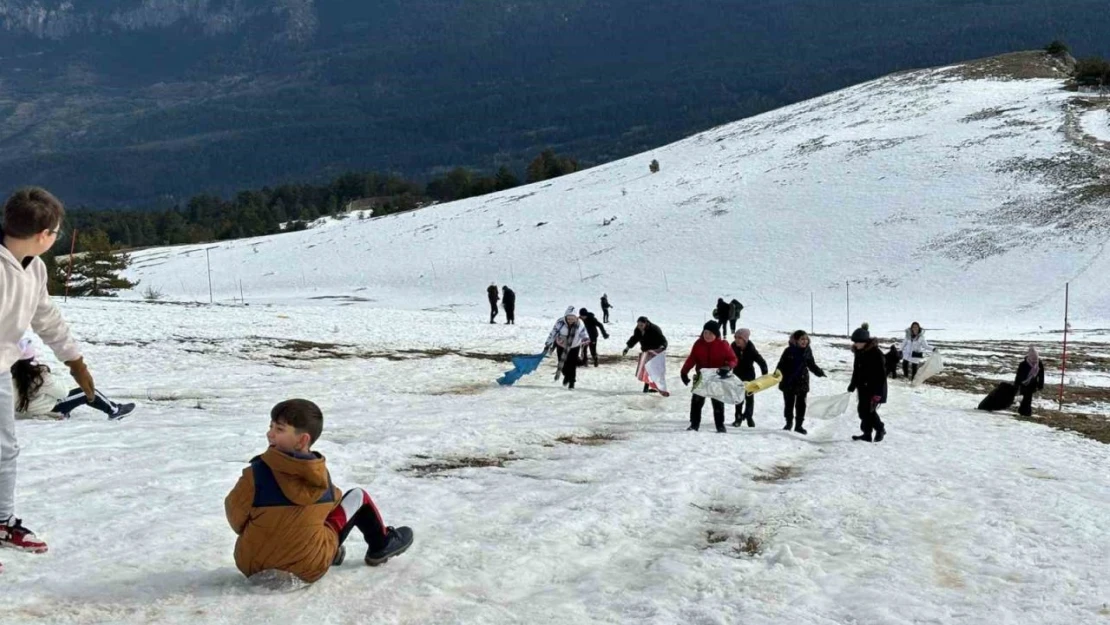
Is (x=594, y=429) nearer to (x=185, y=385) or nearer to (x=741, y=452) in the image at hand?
(x=741, y=452)

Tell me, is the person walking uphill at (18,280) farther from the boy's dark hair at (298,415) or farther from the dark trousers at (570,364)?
the dark trousers at (570,364)

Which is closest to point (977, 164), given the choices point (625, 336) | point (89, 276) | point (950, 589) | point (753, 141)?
point (753, 141)

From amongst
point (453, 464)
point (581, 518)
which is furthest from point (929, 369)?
point (581, 518)

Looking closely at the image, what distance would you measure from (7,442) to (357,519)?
86.3 inches

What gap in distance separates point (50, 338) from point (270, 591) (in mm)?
2182

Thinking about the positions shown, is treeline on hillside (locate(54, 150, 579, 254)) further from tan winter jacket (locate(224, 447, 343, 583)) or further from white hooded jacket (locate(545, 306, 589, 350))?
tan winter jacket (locate(224, 447, 343, 583))

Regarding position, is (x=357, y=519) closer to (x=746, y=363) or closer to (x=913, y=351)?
(x=746, y=363)

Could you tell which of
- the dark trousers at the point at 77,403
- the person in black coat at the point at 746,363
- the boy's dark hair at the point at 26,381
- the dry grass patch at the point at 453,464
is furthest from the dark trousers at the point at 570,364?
the boy's dark hair at the point at 26,381

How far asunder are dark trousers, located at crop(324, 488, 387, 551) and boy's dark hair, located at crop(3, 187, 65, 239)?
2475 mm

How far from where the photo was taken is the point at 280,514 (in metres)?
5.69

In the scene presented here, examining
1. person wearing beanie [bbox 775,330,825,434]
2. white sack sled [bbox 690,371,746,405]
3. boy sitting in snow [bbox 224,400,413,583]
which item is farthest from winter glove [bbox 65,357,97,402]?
person wearing beanie [bbox 775,330,825,434]

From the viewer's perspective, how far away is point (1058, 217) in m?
54.7

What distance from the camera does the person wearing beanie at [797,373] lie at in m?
14.7

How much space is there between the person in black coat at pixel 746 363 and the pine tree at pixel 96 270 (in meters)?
48.7
